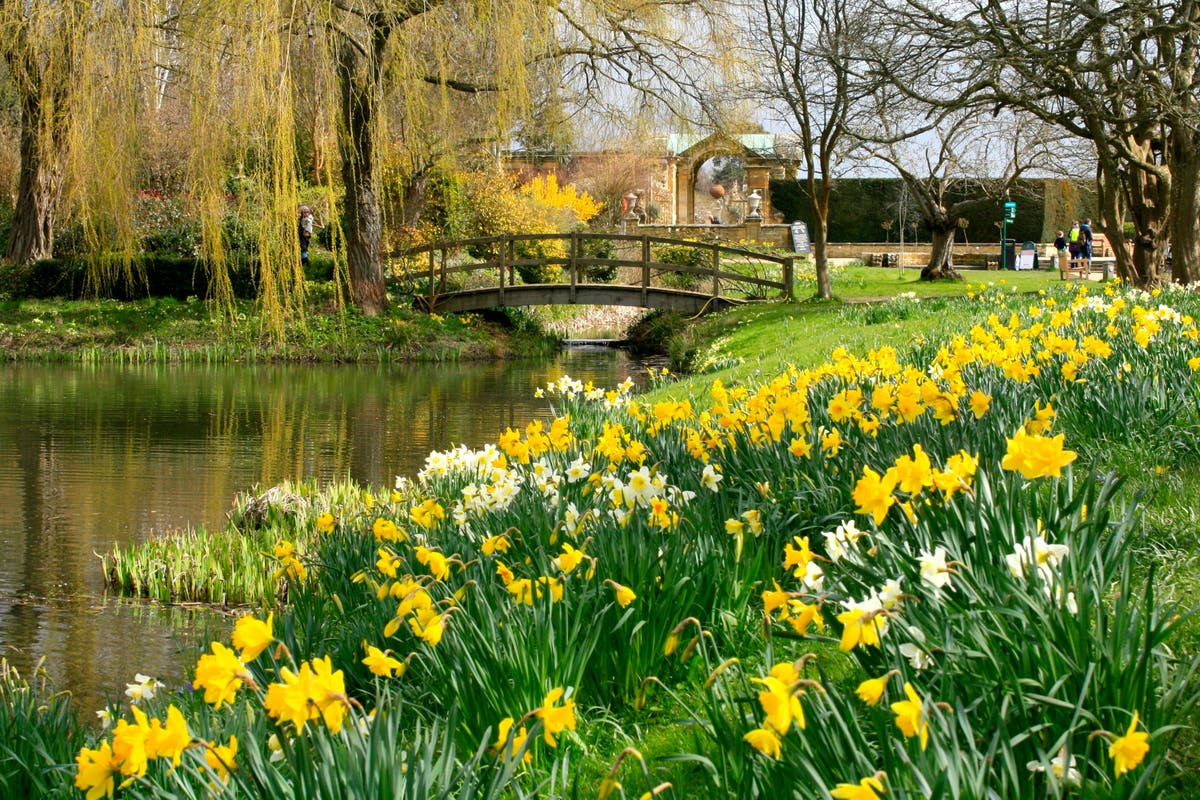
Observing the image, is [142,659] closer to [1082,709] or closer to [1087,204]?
[1082,709]

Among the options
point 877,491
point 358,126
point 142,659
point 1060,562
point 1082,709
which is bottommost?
point 142,659

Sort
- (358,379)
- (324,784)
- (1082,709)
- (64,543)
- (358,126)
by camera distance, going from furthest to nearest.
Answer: (358,126) → (358,379) → (64,543) → (1082,709) → (324,784)

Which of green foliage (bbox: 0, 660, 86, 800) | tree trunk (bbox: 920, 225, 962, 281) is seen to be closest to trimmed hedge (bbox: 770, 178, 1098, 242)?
tree trunk (bbox: 920, 225, 962, 281)

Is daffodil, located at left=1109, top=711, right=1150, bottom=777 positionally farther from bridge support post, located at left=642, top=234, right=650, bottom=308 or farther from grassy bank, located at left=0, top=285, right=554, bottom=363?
bridge support post, located at left=642, top=234, right=650, bottom=308

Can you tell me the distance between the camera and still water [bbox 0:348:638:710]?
5.32m

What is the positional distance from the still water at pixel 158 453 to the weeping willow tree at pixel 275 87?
4.90 feet

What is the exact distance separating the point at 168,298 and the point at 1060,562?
67.4 feet

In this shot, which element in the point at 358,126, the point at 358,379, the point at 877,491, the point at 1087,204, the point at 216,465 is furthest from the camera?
the point at 1087,204

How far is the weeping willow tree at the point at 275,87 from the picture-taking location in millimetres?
12555

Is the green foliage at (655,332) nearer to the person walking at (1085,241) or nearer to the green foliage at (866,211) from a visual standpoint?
the person walking at (1085,241)

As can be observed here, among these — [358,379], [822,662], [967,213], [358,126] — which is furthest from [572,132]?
[967,213]

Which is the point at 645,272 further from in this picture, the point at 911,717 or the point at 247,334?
the point at 911,717

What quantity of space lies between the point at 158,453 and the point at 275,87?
395 centimetres

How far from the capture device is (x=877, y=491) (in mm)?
2404
